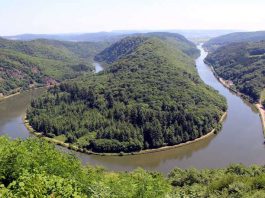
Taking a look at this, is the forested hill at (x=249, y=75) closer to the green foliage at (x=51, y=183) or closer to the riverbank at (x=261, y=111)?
the riverbank at (x=261, y=111)

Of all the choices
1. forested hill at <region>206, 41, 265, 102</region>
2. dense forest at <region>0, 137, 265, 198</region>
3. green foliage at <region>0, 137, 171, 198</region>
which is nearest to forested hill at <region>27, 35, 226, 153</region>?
forested hill at <region>206, 41, 265, 102</region>

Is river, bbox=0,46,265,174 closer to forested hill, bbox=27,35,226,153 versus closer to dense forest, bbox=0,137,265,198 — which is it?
forested hill, bbox=27,35,226,153

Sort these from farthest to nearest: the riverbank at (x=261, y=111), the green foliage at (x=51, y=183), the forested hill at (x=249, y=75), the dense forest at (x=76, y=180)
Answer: the forested hill at (x=249, y=75) → the riverbank at (x=261, y=111) → the dense forest at (x=76, y=180) → the green foliage at (x=51, y=183)

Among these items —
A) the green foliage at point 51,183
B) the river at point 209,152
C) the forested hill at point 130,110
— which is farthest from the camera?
the forested hill at point 130,110

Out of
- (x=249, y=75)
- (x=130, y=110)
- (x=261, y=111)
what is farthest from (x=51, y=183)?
(x=249, y=75)

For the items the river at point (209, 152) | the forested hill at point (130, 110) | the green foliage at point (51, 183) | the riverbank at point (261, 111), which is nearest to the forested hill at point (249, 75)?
the riverbank at point (261, 111)

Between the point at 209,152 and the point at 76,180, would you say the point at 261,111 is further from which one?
the point at 76,180

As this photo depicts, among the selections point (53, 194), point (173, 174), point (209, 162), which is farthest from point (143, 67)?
point (53, 194)
